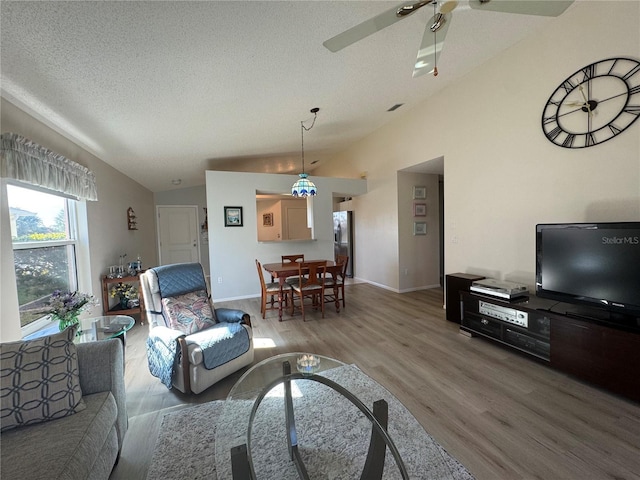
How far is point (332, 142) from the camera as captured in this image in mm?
5547

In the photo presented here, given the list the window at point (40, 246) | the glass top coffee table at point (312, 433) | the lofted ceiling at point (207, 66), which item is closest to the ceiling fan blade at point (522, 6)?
the lofted ceiling at point (207, 66)

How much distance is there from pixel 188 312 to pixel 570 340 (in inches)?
128

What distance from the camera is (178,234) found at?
6980 millimetres

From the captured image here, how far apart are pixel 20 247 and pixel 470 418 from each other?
385 centimetres

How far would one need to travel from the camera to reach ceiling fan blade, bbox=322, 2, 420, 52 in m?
1.60

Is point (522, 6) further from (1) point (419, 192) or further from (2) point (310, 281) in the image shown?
(1) point (419, 192)

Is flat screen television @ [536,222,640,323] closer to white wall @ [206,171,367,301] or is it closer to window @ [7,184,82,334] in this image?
white wall @ [206,171,367,301]

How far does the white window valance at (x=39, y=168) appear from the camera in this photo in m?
1.93

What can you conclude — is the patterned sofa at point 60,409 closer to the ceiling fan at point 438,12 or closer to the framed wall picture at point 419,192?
the ceiling fan at point 438,12

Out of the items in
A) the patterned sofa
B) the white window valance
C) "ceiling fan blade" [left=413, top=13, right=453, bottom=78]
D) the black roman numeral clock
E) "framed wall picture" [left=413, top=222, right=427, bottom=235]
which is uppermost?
"ceiling fan blade" [left=413, top=13, right=453, bottom=78]

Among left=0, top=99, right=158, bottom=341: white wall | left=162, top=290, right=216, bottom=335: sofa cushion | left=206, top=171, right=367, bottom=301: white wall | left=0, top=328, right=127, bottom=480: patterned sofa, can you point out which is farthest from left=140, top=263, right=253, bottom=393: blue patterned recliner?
left=206, top=171, right=367, bottom=301: white wall

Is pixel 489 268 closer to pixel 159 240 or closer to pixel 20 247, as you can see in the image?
pixel 20 247

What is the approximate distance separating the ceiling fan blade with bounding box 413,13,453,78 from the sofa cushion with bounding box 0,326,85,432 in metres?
2.94

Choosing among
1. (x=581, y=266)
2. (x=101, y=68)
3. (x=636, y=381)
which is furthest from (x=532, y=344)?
(x=101, y=68)
